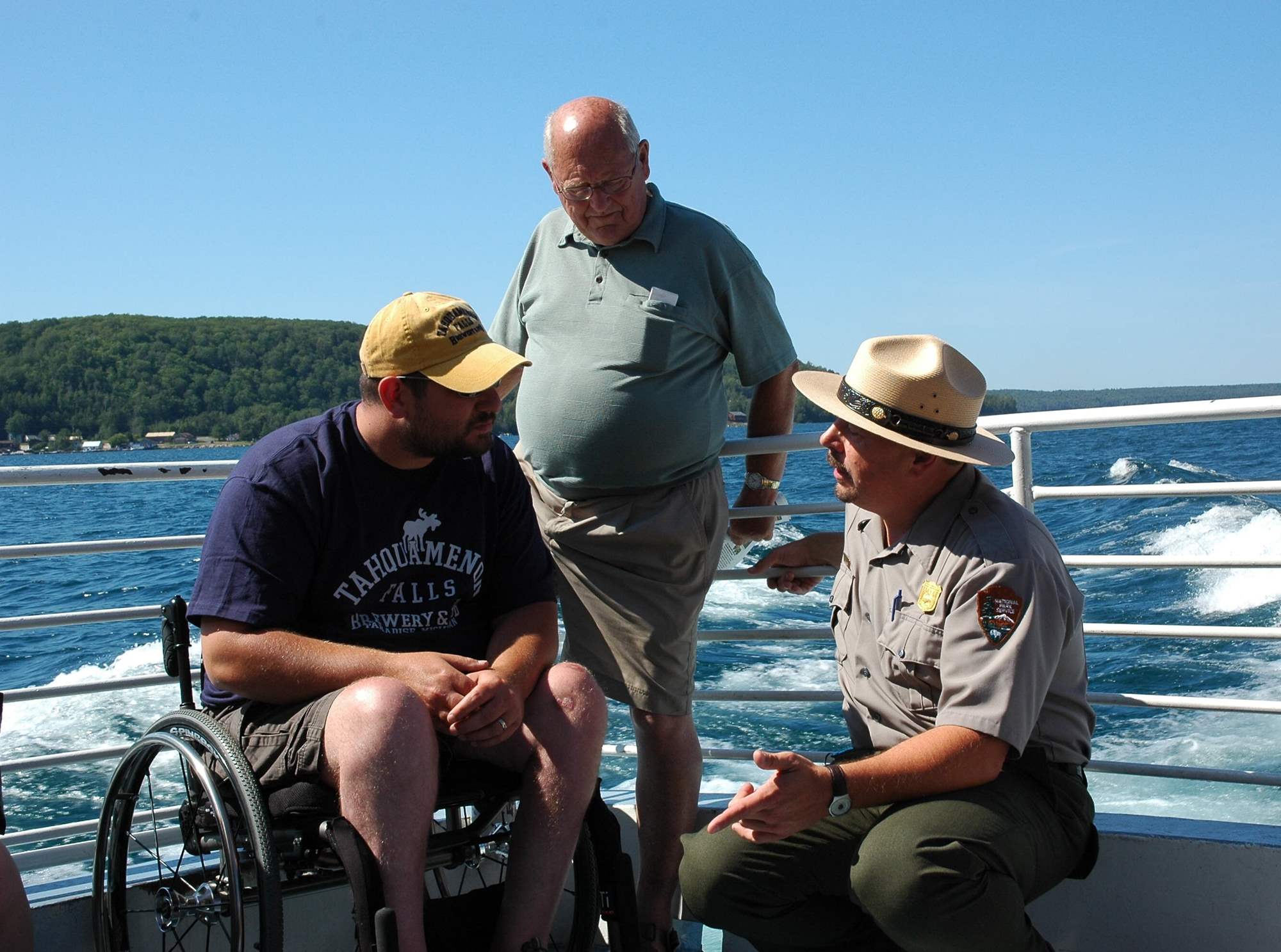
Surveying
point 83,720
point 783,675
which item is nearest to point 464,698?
point 83,720

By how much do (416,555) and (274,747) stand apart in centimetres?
43

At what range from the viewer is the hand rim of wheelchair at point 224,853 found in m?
1.72

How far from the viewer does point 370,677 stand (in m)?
1.96

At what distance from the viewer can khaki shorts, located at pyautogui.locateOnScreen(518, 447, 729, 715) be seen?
103 inches

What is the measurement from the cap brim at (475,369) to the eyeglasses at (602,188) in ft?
1.96

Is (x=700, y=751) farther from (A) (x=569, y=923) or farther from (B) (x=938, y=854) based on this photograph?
(B) (x=938, y=854)

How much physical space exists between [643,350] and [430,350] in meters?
0.63

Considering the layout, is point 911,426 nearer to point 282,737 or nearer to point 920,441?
point 920,441

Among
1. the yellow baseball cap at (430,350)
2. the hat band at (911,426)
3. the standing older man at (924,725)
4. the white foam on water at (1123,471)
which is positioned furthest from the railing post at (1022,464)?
the white foam on water at (1123,471)

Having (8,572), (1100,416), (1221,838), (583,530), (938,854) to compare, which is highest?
(1100,416)

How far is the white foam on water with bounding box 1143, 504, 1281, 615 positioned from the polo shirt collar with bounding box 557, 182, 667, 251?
33.1 ft

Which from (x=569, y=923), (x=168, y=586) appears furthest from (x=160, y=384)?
(x=569, y=923)

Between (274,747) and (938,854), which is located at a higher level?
(274,747)

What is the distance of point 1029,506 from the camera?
261 centimetres
